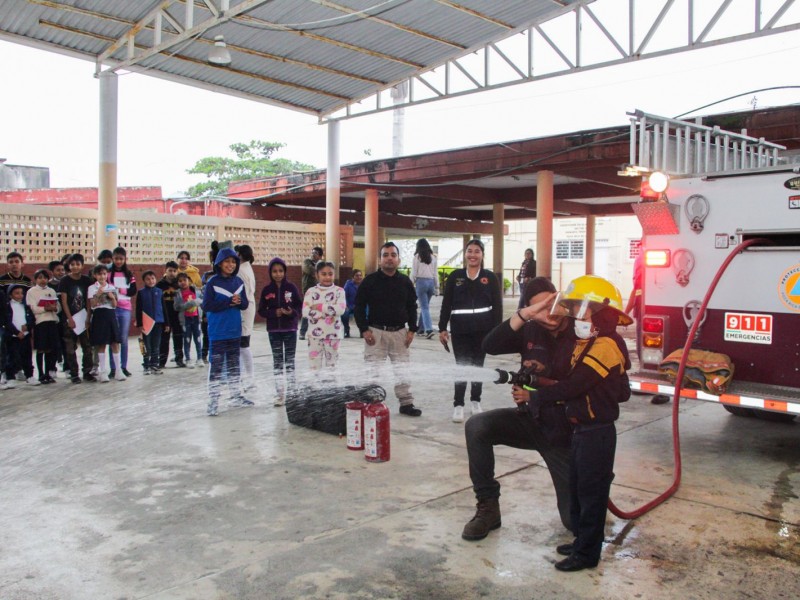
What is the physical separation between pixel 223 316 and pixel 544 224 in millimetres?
10109

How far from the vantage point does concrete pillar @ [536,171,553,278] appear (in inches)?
615

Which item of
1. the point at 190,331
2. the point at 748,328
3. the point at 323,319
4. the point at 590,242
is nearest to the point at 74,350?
the point at 190,331

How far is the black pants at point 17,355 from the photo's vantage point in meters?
8.83

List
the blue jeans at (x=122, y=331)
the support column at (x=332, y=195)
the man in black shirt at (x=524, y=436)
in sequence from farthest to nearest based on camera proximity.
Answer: the support column at (x=332, y=195) → the blue jeans at (x=122, y=331) → the man in black shirt at (x=524, y=436)

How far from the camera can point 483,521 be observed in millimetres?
4086

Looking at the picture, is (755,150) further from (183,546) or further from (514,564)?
(183,546)

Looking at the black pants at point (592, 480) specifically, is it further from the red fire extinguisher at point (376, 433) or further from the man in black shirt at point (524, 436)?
the red fire extinguisher at point (376, 433)

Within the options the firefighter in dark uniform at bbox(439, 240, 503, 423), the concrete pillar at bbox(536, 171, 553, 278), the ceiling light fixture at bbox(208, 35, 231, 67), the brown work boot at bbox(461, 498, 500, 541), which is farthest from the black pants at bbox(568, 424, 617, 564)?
the concrete pillar at bbox(536, 171, 553, 278)

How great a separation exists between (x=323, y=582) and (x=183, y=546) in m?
0.95

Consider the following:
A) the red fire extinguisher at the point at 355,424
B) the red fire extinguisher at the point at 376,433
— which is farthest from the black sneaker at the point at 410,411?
the red fire extinguisher at the point at 376,433

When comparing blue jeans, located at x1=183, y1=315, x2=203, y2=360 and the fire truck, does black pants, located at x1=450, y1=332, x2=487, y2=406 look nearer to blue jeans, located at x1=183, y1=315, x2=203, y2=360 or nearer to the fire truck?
the fire truck

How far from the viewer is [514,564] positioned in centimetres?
374

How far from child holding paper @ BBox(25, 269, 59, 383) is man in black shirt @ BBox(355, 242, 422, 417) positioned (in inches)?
173

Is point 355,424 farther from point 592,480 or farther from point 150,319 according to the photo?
point 150,319
